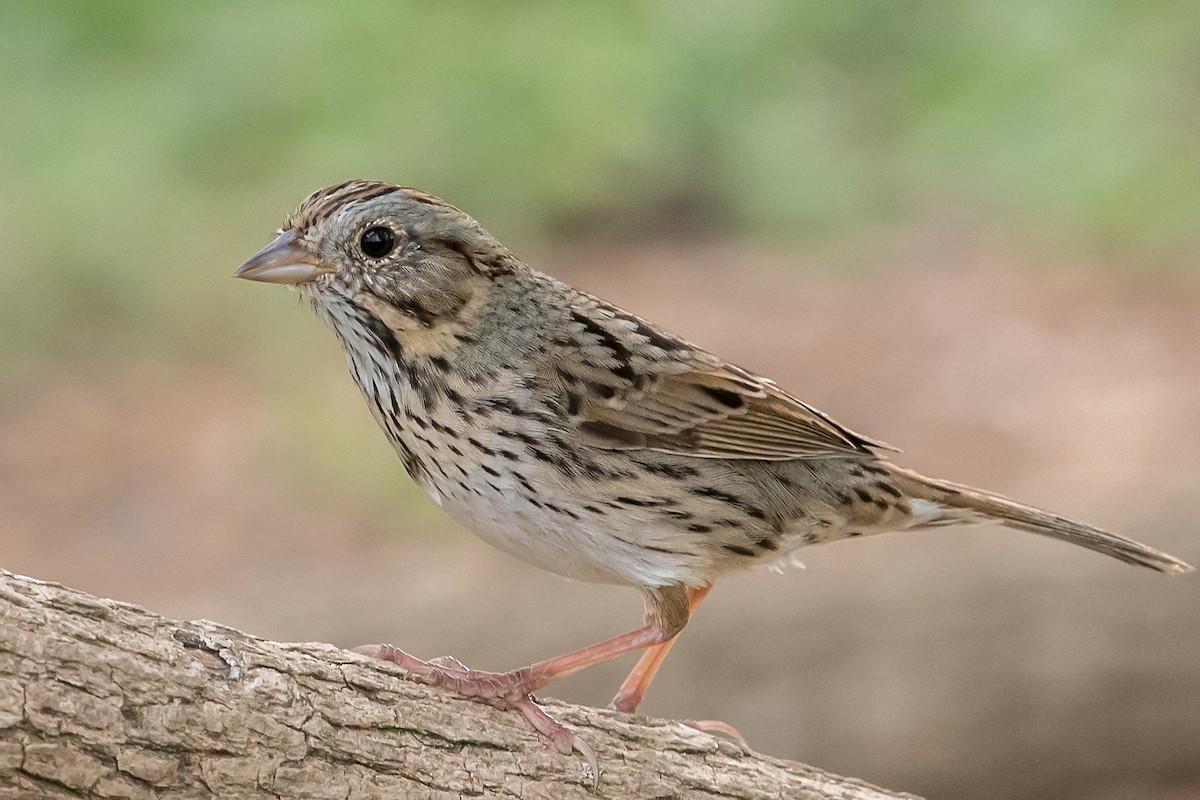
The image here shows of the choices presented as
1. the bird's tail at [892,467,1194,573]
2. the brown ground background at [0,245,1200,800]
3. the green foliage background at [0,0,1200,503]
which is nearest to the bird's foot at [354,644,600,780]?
the bird's tail at [892,467,1194,573]

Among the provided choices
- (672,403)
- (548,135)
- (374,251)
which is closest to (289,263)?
(374,251)

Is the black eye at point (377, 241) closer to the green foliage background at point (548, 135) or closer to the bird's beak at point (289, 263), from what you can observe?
the bird's beak at point (289, 263)

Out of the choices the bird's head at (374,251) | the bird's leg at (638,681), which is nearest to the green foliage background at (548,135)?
the bird's leg at (638,681)

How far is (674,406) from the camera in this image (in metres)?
4.23

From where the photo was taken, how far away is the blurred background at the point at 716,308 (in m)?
6.17

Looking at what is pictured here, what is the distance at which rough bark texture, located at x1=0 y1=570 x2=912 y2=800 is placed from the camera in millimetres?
2922

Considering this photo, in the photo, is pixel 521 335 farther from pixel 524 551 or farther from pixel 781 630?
pixel 781 630

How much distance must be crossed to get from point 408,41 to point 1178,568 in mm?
7727

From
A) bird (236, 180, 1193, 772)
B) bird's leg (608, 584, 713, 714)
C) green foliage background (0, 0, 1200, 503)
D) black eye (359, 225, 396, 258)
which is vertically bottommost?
bird's leg (608, 584, 713, 714)

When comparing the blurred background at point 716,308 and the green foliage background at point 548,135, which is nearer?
the blurred background at point 716,308

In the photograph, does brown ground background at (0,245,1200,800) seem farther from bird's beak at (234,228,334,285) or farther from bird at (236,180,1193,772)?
bird's beak at (234,228,334,285)

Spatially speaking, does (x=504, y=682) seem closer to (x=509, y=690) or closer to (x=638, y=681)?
(x=509, y=690)

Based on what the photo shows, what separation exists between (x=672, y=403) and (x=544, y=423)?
0.47m

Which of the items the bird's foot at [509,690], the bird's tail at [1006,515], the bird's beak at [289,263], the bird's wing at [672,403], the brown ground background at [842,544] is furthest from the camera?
the brown ground background at [842,544]
